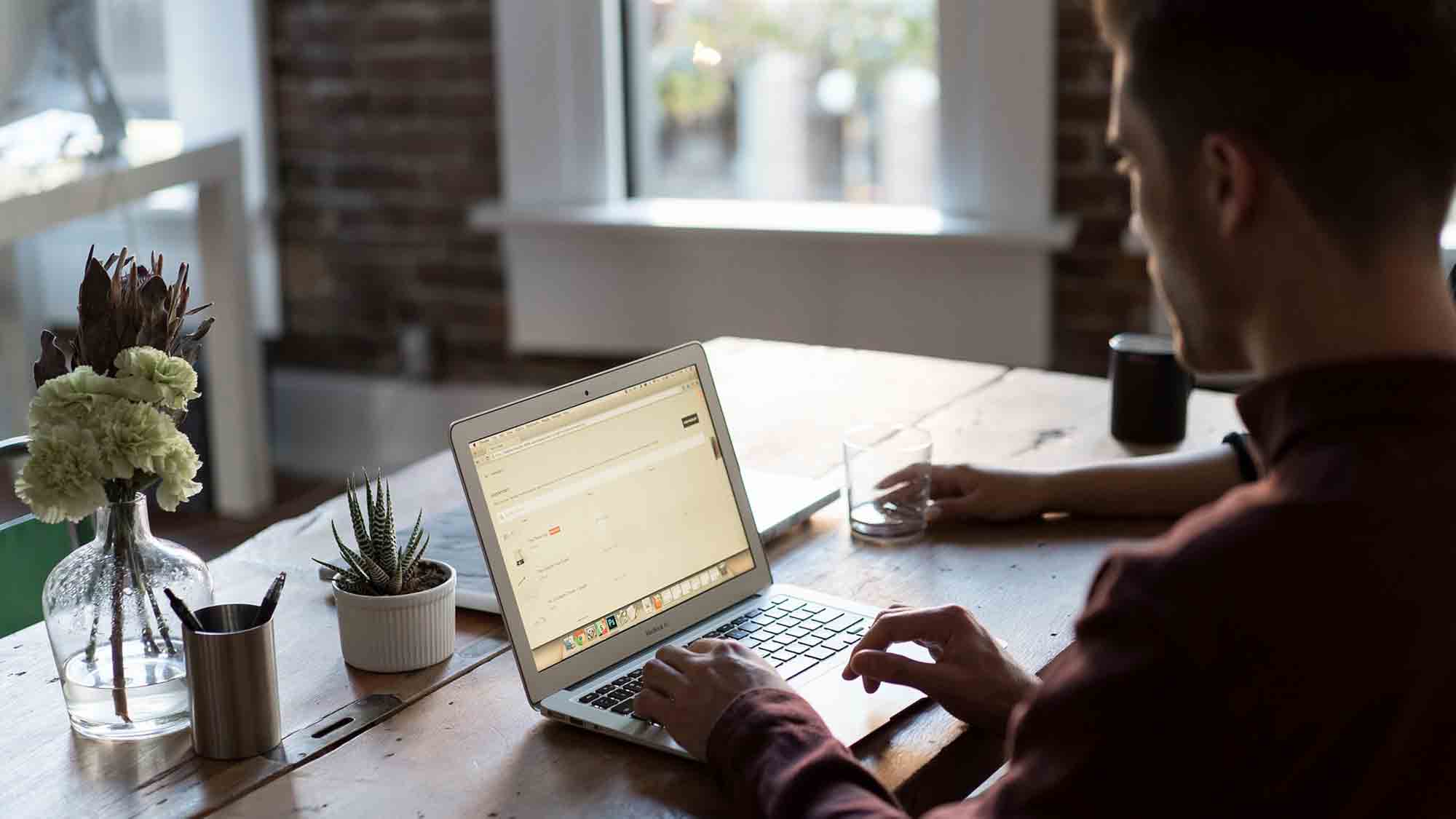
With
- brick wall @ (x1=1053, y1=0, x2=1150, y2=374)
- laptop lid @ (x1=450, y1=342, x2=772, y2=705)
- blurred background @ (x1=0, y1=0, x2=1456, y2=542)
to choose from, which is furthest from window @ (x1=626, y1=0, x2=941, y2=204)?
laptop lid @ (x1=450, y1=342, x2=772, y2=705)

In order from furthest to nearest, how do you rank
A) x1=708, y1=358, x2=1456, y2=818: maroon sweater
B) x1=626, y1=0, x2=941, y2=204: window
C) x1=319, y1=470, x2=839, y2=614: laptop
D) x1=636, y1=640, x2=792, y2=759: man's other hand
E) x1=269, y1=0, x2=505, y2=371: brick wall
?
x1=269, y1=0, x2=505, y2=371: brick wall, x1=626, y1=0, x2=941, y2=204: window, x1=319, y1=470, x2=839, y2=614: laptop, x1=636, y1=640, x2=792, y2=759: man's other hand, x1=708, y1=358, x2=1456, y2=818: maroon sweater

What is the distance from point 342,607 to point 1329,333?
2.78 feet

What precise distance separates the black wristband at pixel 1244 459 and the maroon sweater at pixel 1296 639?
912 millimetres

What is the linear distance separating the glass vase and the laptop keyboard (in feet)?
1.09

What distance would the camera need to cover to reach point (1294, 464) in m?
0.81

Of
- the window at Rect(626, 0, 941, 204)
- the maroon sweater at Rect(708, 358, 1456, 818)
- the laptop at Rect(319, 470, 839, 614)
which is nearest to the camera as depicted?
the maroon sweater at Rect(708, 358, 1456, 818)

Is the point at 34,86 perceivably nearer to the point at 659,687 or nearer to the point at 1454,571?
the point at 659,687

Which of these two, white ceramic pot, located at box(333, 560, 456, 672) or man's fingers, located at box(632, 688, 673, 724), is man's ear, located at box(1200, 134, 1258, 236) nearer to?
man's fingers, located at box(632, 688, 673, 724)

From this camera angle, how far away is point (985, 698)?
1.22 m

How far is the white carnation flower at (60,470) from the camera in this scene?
3.77 ft

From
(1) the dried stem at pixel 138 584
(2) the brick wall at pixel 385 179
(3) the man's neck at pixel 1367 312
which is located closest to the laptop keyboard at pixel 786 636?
(1) the dried stem at pixel 138 584

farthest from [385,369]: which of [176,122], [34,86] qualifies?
[34,86]

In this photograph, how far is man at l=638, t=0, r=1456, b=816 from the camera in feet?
2.55

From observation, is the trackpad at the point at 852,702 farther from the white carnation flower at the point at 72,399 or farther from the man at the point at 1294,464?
the white carnation flower at the point at 72,399
